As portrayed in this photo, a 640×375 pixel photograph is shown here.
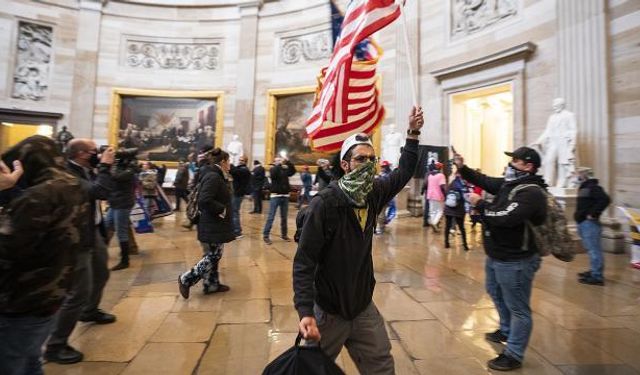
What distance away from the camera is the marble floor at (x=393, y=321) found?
2.64m

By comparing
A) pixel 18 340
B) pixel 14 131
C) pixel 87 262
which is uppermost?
pixel 14 131

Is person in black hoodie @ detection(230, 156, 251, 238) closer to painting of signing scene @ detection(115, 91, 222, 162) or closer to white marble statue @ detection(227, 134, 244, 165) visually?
white marble statue @ detection(227, 134, 244, 165)

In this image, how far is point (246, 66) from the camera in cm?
1678

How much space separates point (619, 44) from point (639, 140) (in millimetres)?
2081

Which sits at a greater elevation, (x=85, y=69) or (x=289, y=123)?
Result: (x=85, y=69)

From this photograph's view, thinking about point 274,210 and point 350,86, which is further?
point 274,210

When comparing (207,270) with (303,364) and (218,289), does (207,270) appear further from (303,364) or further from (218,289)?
(303,364)

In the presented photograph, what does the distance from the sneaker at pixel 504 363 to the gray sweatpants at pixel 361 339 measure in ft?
4.08

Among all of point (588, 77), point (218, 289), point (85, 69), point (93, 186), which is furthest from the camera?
point (85, 69)

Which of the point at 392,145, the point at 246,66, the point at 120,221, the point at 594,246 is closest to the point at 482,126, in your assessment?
the point at 392,145

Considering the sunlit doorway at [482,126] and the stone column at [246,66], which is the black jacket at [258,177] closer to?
the stone column at [246,66]

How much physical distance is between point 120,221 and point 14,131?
48.1 feet

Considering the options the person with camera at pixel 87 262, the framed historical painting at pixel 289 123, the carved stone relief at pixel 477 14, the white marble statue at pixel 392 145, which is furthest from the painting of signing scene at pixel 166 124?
the person with camera at pixel 87 262

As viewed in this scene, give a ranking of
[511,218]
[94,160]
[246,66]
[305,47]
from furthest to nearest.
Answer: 1. [246,66]
2. [305,47]
3. [94,160]
4. [511,218]
